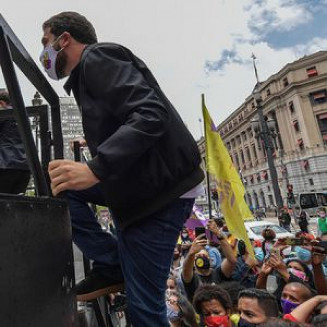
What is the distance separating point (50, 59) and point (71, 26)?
0.55 feet

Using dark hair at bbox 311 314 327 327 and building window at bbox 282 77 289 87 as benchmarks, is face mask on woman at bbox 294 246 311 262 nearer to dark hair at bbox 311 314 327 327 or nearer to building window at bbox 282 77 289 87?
dark hair at bbox 311 314 327 327

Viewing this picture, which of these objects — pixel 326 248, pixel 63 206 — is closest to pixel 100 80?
pixel 63 206

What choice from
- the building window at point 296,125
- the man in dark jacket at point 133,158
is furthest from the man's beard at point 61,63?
the building window at point 296,125

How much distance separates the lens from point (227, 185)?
4578mm

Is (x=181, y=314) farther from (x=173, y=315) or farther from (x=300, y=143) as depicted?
(x=300, y=143)

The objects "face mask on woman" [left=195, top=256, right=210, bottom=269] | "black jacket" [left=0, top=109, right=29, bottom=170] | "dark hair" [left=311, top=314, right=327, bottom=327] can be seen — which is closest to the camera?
"black jacket" [left=0, top=109, right=29, bottom=170]

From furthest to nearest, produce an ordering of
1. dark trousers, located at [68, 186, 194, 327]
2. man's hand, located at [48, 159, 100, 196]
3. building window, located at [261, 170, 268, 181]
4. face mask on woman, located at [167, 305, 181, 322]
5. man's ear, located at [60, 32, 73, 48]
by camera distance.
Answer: building window, located at [261, 170, 268, 181] < face mask on woman, located at [167, 305, 181, 322] < man's ear, located at [60, 32, 73, 48] < dark trousers, located at [68, 186, 194, 327] < man's hand, located at [48, 159, 100, 196]

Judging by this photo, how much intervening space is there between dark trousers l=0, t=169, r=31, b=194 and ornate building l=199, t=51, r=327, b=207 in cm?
4791

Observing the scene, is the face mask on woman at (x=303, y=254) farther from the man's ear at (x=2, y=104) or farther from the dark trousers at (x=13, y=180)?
the man's ear at (x=2, y=104)

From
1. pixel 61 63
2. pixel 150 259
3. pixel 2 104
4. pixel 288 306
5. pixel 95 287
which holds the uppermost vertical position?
pixel 2 104

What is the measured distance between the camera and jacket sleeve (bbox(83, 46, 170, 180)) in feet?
3.66

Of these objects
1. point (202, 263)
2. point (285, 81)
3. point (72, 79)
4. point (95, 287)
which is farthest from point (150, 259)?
point (285, 81)

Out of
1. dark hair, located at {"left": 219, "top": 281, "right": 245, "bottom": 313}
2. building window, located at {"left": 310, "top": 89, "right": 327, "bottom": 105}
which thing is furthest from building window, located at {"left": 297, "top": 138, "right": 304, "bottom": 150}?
dark hair, located at {"left": 219, "top": 281, "right": 245, "bottom": 313}

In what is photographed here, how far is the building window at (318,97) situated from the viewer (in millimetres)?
51531
